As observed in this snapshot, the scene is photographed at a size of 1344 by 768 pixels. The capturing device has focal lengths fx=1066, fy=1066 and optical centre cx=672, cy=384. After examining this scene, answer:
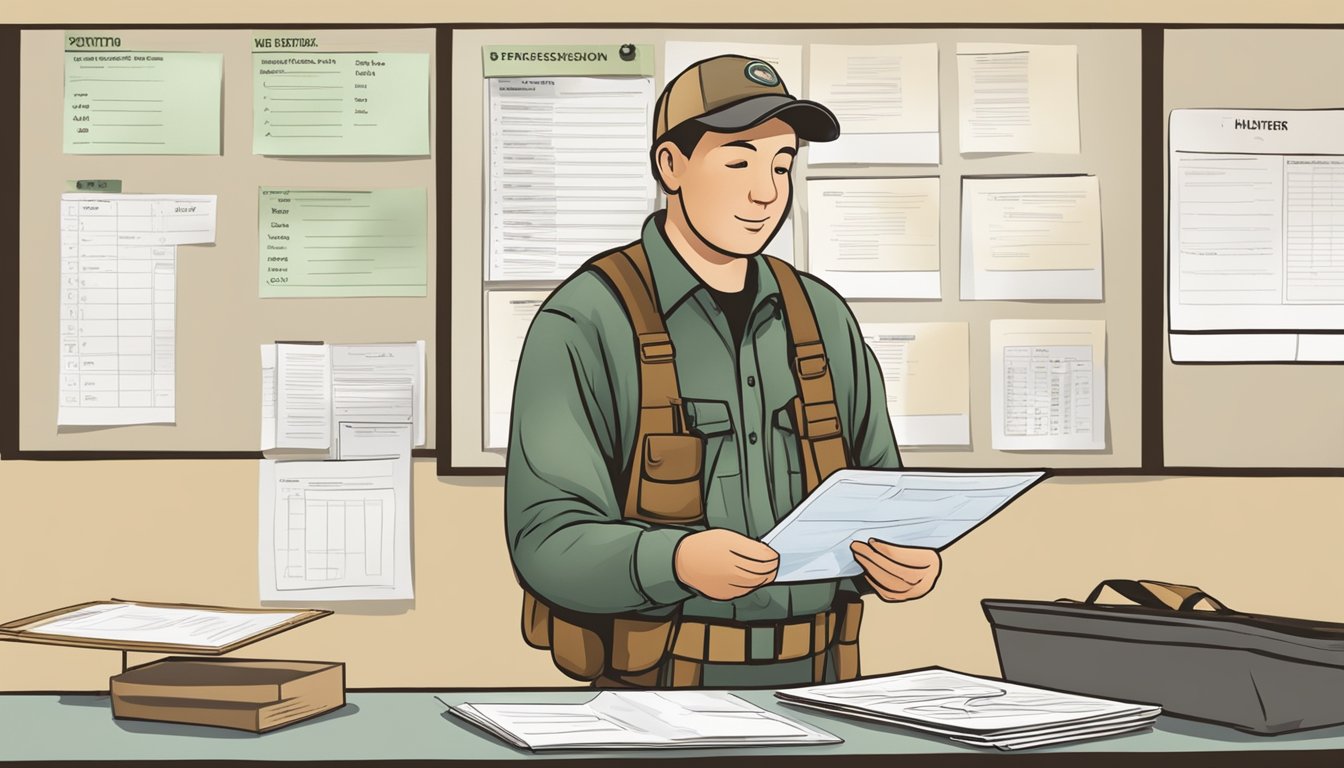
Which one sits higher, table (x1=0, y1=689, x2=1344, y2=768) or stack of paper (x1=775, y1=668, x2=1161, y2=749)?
stack of paper (x1=775, y1=668, x2=1161, y2=749)

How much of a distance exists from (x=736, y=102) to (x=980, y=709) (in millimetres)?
986

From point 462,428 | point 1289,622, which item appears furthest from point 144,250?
point 1289,622

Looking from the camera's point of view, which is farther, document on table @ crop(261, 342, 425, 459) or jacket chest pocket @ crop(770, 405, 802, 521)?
document on table @ crop(261, 342, 425, 459)

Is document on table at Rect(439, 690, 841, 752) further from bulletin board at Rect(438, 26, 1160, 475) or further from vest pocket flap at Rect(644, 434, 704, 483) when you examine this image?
bulletin board at Rect(438, 26, 1160, 475)

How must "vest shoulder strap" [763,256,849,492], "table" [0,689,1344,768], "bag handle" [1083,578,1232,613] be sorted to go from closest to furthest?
1. "table" [0,689,1344,768]
2. "bag handle" [1083,578,1232,613]
3. "vest shoulder strap" [763,256,849,492]

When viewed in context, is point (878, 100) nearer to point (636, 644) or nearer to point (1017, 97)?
point (1017, 97)

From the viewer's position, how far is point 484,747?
43.3 inches

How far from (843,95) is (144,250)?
56.8 inches

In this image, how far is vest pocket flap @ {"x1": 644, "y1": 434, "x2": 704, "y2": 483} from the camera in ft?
5.46

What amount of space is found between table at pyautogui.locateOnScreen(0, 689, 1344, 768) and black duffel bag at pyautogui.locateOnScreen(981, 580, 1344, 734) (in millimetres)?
28

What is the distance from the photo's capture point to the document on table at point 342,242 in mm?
2143

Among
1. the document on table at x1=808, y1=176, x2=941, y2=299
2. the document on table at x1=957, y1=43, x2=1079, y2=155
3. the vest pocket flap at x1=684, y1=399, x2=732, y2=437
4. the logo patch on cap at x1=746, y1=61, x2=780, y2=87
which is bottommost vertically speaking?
the vest pocket flap at x1=684, y1=399, x2=732, y2=437

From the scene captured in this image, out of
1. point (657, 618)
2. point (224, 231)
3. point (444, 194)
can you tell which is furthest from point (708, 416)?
point (224, 231)

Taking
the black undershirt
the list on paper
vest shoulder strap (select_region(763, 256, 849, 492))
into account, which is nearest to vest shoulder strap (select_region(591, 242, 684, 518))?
the black undershirt
